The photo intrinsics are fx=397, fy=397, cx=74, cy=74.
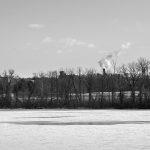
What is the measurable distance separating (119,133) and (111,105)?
38788mm

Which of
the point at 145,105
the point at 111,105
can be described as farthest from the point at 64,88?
the point at 145,105

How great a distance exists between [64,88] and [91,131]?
186 ft

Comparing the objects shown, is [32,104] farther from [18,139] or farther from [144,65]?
[18,139]

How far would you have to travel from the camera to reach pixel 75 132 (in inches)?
779

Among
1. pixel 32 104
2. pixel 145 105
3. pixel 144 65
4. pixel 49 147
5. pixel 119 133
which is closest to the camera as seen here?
pixel 49 147

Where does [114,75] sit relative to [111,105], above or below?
above

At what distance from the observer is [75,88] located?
7331 cm

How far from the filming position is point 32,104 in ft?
197

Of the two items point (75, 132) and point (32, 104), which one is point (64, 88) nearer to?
point (32, 104)

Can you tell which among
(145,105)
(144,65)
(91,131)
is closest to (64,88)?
(144,65)

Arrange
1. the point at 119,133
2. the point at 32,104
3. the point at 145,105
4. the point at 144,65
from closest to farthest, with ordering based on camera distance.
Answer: the point at 119,133
the point at 145,105
the point at 32,104
the point at 144,65

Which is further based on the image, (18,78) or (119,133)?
(18,78)

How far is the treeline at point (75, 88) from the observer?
200ft

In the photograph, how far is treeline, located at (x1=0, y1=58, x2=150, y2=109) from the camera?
6090cm
